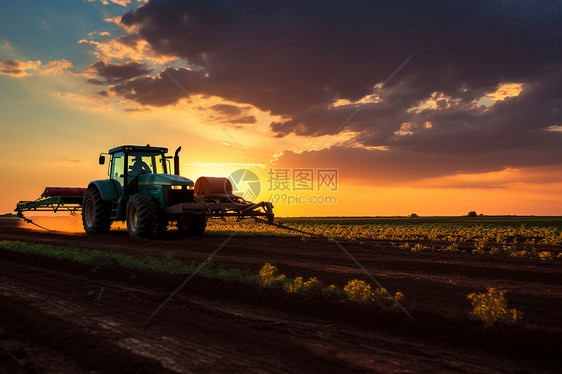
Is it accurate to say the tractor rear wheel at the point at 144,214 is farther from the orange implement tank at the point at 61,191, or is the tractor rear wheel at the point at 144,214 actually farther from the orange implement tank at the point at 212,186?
the orange implement tank at the point at 61,191

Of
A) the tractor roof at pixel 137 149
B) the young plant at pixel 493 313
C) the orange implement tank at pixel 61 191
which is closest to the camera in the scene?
the young plant at pixel 493 313

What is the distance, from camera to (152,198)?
19500 mm

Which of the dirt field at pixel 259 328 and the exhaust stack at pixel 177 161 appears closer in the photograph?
the dirt field at pixel 259 328

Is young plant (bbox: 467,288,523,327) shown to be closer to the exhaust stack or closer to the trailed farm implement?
the trailed farm implement

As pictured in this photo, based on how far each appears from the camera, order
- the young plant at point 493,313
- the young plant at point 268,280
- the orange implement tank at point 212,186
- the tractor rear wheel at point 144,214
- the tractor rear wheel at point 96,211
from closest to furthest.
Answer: the young plant at point 493,313 → the young plant at point 268,280 → the tractor rear wheel at point 144,214 → the tractor rear wheel at point 96,211 → the orange implement tank at point 212,186

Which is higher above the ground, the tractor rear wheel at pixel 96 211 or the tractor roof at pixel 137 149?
the tractor roof at pixel 137 149

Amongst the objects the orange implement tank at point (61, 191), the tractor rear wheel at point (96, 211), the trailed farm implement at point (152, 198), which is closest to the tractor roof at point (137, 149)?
the trailed farm implement at point (152, 198)

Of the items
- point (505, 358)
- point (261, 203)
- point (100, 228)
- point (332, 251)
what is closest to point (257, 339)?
point (505, 358)

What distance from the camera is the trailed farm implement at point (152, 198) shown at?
19078mm

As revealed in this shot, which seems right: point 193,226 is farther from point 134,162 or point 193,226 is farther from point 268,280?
point 268,280

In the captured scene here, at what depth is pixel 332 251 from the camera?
651 inches

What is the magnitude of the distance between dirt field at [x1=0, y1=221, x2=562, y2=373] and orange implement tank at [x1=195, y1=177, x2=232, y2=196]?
1129 cm

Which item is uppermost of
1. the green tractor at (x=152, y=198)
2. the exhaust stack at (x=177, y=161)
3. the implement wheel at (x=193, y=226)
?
the exhaust stack at (x=177, y=161)

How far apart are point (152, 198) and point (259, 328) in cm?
1399
